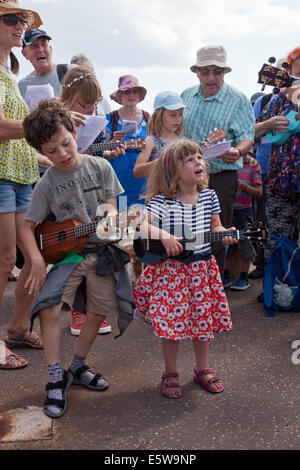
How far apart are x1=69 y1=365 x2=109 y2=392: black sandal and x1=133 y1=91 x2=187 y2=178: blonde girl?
1.51m

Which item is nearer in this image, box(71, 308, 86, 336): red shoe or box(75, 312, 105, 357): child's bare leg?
box(75, 312, 105, 357): child's bare leg

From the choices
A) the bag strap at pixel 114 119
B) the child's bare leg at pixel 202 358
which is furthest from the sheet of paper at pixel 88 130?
the child's bare leg at pixel 202 358

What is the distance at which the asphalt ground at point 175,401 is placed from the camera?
221 cm

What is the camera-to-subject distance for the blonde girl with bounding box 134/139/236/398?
8.42 ft

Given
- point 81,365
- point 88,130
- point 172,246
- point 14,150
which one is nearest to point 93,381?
point 81,365

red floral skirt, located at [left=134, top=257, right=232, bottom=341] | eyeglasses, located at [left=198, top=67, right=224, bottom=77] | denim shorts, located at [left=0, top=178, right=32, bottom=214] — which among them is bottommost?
red floral skirt, located at [left=134, top=257, right=232, bottom=341]

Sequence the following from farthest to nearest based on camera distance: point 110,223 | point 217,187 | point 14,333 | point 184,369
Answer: point 217,187, point 14,333, point 184,369, point 110,223

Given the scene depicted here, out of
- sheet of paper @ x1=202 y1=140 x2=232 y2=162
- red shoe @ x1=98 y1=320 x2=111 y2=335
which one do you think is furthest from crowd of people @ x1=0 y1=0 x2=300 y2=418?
sheet of paper @ x1=202 y1=140 x2=232 y2=162

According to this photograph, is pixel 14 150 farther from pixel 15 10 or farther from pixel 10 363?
pixel 10 363

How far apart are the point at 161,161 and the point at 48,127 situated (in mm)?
693

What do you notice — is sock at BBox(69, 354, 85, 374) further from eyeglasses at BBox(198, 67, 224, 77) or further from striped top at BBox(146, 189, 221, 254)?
eyeglasses at BBox(198, 67, 224, 77)

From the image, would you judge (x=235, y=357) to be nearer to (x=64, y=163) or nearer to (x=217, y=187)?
(x=217, y=187)

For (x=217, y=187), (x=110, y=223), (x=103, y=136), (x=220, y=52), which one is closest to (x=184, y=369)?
(x=110, y=223)

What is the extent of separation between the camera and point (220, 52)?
3762mm
